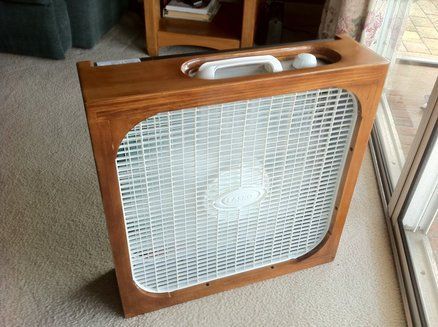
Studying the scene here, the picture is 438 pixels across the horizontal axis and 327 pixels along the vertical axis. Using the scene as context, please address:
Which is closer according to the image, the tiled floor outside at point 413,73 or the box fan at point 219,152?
the box fan at point 219,152

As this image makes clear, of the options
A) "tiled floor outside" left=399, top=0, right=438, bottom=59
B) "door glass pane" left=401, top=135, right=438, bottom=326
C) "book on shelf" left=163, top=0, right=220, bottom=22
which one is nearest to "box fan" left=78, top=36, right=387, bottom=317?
"door glass pane" left=401, top=135, right=438, bottom=326

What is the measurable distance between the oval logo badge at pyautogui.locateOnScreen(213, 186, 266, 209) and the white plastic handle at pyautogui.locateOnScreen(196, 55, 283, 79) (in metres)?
0.24

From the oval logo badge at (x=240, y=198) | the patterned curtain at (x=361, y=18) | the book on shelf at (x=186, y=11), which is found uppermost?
the patterned curtain at (x=361, y=18)

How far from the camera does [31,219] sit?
1.27 meters

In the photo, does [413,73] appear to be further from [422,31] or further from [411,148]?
[411,148]

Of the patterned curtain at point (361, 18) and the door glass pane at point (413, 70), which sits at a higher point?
the patterned curtain at point (361, 18)

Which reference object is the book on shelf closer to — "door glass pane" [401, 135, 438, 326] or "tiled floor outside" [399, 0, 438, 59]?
"tiled floor outside" [399, 0, 438, 59]

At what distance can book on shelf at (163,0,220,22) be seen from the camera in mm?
2032

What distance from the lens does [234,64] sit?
2.57ft

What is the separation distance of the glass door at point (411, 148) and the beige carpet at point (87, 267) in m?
0.05

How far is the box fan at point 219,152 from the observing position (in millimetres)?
741

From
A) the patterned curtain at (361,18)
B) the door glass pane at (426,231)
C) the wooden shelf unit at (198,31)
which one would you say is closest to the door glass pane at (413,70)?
the patterned curtain at (361,18)

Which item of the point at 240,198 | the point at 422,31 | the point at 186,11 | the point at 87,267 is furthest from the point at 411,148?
the point at 186,11

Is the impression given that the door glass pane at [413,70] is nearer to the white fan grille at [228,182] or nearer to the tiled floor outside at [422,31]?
the tiled floor outside at [422,31]
